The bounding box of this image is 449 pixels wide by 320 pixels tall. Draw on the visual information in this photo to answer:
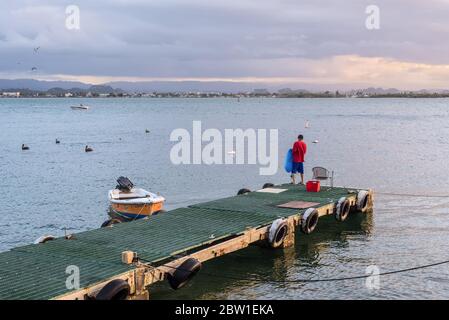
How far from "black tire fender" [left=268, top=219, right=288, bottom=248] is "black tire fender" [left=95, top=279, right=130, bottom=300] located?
6951mm

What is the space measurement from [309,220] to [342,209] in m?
2.92

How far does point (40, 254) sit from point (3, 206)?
17.5m

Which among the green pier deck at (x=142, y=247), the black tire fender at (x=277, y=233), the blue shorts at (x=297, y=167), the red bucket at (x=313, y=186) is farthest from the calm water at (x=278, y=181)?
the blue shorts at (x=297, y=167)

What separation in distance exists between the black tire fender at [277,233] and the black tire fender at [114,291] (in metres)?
6.95

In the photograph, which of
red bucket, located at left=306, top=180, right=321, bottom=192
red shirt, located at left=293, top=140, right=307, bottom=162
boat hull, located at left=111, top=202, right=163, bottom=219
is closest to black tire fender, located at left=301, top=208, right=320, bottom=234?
red bucket, located at left=306, top=180, right=321, bottom=192

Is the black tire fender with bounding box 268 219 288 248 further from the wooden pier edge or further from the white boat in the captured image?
the white boat

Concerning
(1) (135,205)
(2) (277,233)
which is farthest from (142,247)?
(1) (135,205)

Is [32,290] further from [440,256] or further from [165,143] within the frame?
[165,143]

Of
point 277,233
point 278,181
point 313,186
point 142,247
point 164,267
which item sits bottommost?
point 278,181

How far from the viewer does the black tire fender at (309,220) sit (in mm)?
20163

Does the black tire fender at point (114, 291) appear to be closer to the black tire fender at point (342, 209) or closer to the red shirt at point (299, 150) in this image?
the black tire fender at point (342, 209)

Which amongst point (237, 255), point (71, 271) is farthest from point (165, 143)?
point (71, 271)

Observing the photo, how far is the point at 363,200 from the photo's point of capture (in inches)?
973

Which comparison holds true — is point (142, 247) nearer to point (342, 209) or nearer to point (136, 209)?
point (136, 209)
